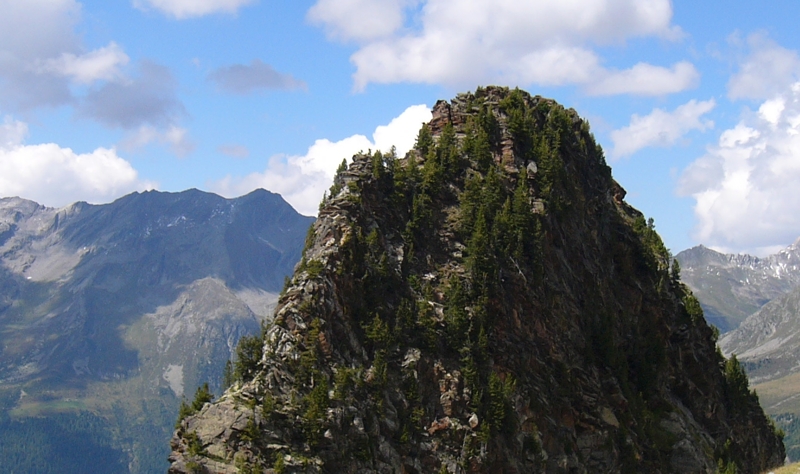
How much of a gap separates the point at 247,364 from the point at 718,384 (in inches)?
3215

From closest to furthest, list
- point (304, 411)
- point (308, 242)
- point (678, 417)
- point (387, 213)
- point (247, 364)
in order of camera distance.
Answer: point (304, 411), point (247, 364), point (308, 242), point (387, 213), point (678, 417)

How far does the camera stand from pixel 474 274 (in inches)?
3575

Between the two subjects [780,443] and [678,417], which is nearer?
[678,417]

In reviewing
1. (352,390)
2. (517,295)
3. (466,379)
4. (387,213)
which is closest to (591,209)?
(517,295)

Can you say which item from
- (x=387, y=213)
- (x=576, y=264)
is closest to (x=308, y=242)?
(x=387, y=213)

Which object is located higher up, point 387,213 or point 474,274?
point 387,213

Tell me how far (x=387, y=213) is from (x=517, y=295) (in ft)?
60.6

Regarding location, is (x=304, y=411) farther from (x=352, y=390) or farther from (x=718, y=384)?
(x=718, y=384)

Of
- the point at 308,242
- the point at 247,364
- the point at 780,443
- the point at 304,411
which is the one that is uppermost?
the point at 308,242

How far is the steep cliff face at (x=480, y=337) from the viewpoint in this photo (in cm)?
7438

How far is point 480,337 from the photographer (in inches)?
3396

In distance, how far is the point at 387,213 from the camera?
95.4 meters

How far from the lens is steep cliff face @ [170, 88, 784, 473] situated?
7438cm

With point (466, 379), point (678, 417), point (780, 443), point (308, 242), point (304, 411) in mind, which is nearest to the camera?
point (304, 411)
